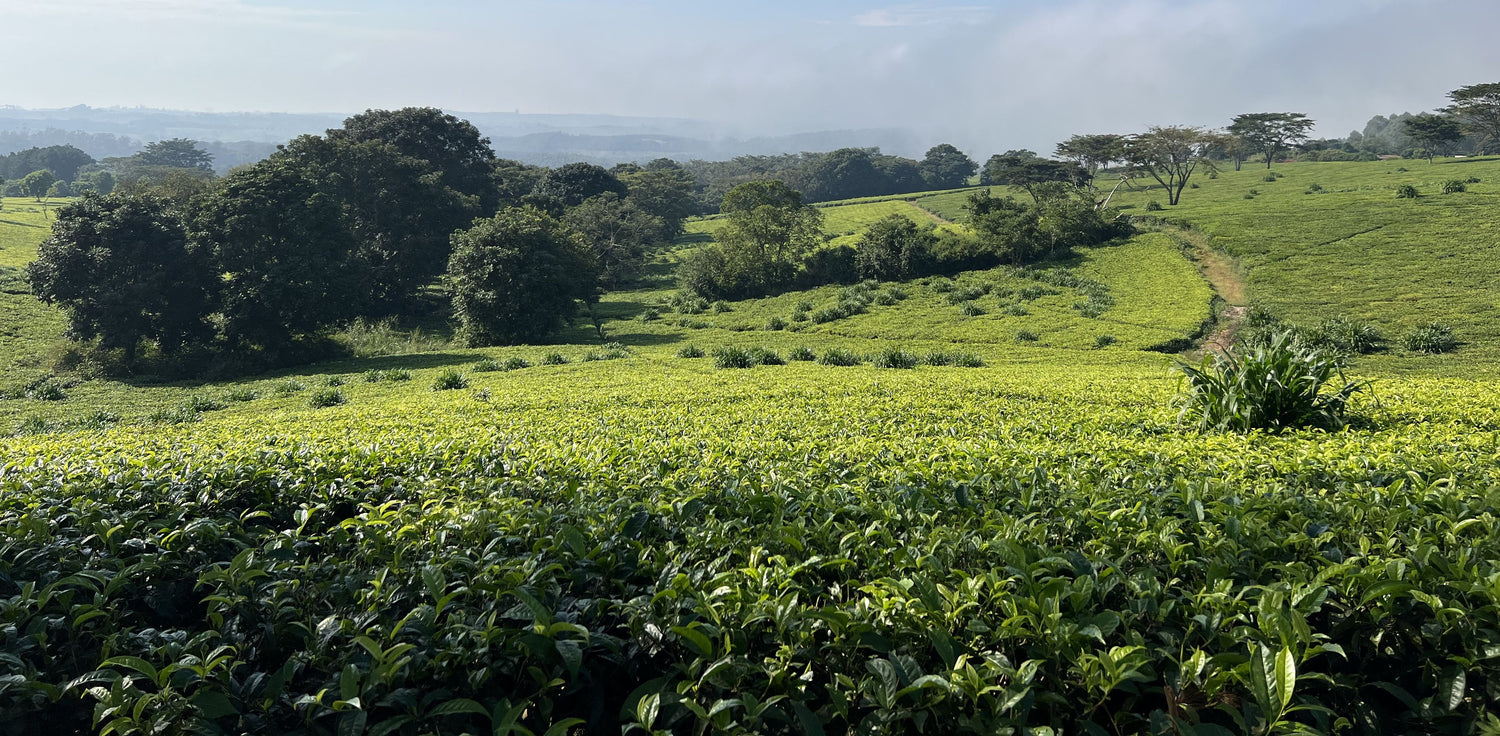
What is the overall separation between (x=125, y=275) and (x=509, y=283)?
1295 centimetres

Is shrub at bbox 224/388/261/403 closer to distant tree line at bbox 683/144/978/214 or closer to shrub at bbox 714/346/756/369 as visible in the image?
shrub at bbox 714/346/756/369

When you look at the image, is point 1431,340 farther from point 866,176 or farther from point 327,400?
point 866,176

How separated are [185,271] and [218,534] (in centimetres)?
2919

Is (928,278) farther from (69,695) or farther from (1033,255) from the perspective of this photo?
(69,695)

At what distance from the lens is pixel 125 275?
2528 cm

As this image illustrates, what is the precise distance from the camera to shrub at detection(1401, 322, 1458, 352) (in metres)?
21.3

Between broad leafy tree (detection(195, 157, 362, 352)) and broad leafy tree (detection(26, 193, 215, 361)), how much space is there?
34.7 inches

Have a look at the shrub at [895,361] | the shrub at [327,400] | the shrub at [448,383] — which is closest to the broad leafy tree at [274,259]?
the shrub at [327,400]

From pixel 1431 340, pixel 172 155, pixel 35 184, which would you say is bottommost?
pixel 1431 340

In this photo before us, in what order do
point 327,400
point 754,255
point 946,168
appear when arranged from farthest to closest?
1. point 946,168
2. point 754,255
3. point 327,400

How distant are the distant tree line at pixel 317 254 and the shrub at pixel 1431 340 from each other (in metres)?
30.6

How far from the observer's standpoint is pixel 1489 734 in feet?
7.28

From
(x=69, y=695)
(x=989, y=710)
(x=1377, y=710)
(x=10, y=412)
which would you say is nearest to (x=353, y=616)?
(x=69, y=695)

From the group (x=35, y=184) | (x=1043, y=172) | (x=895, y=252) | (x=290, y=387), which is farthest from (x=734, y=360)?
(x=35, y=184)
